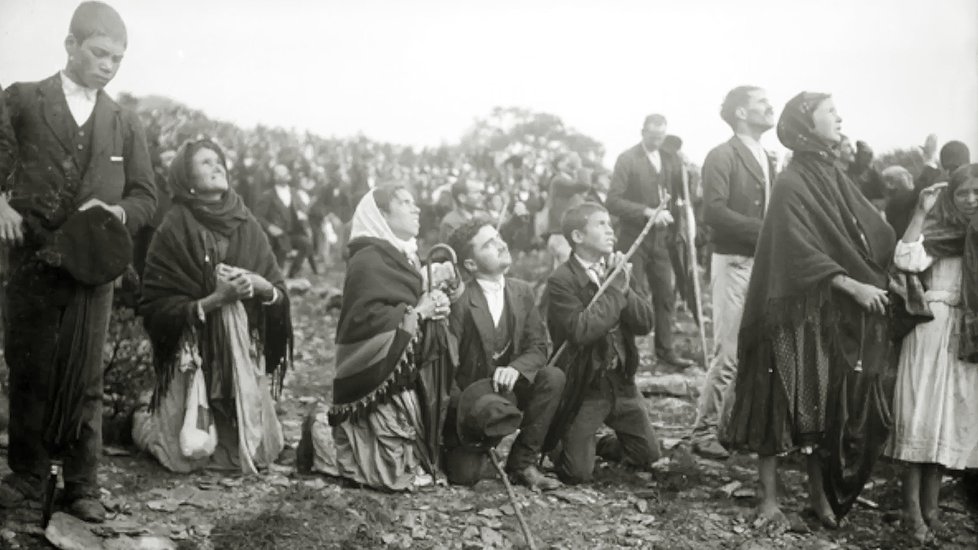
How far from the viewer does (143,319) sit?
4.76 meters

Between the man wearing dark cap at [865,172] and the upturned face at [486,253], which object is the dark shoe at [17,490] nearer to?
the upturned face at [486,253]

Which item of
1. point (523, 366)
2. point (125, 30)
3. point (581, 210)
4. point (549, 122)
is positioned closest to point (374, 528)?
point (523, 366)

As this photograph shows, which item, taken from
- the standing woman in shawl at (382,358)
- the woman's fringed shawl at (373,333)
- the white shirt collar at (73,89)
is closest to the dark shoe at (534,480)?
the standing woman in shawl at (382,358)

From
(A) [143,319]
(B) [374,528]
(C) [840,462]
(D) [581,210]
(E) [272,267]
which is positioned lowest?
(B) [374,528]

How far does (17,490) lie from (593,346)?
2623 millimetres

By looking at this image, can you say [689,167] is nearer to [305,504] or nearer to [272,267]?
[272,267]

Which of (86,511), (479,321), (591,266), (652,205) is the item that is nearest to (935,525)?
(591,266)

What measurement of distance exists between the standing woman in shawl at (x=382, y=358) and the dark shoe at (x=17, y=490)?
→ 1217 millimetres

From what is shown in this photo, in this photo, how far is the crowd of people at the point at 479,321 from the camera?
3.90m

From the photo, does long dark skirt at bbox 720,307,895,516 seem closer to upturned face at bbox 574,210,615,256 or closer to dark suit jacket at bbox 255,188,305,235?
upturned face at bbox 574,210,615,256

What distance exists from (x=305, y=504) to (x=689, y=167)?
13.3 feet

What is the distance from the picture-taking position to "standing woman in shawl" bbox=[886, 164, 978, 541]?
4125 millimetres

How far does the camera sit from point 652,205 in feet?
22.1

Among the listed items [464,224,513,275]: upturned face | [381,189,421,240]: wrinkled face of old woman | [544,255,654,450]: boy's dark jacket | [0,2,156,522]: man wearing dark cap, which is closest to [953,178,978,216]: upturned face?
[544,255,654,450]: boy's dark jacket
